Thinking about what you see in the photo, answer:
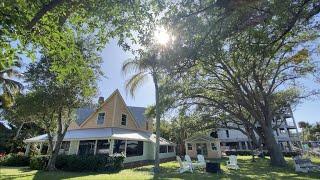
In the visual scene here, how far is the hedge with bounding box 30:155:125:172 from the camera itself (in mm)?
20547

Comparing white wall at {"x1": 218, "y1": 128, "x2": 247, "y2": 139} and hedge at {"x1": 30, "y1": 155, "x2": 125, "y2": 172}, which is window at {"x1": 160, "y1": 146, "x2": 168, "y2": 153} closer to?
hedge at {"x1": 30, "y1": 155, "x2": 125, "y2": 172}

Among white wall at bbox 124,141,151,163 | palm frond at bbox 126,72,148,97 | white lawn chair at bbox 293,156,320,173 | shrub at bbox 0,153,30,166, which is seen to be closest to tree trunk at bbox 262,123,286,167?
white lawn chair at bbox 293,156,320,173

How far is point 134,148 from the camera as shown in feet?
95.8

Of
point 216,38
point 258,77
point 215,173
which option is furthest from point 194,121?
point 216,38

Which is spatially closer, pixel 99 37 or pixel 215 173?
pixel 99 37

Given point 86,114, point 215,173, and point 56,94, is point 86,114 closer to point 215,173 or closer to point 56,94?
point 56,94

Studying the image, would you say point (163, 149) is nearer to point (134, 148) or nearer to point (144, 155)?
point (144, 155)

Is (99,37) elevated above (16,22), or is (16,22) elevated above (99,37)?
(99,37)

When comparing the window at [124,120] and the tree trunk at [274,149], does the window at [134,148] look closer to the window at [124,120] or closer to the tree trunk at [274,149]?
the window at [124,120]

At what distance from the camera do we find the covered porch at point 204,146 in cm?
3941

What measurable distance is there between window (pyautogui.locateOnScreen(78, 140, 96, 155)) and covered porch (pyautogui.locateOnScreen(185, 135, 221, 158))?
18.2 meters

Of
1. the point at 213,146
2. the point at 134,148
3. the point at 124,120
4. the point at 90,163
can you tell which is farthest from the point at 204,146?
the point at 90,163

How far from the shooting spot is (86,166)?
810 inches

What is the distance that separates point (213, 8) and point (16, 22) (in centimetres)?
627
